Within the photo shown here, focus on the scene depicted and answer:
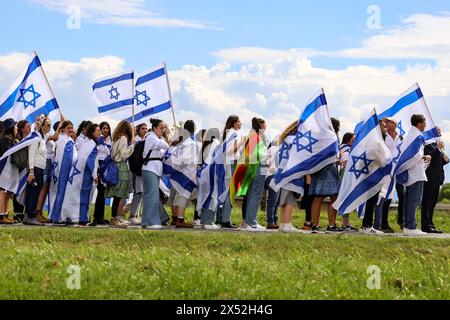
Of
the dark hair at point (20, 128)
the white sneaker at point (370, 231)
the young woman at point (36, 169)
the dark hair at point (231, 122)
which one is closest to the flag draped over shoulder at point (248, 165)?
the dark hair at point (231, 122)

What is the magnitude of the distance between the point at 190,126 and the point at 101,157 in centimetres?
187

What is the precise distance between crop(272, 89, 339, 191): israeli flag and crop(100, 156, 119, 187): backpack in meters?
2.96

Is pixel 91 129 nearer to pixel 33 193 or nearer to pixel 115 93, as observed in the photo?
pixel 33 193

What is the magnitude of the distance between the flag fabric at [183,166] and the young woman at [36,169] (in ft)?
7.35

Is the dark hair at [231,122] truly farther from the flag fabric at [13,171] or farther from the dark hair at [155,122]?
the flag fabric at [13,171]

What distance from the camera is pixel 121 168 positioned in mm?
18484

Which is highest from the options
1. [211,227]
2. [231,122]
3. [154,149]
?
[231,122]

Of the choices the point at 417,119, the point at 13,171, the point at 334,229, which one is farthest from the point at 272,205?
the point at 13,171

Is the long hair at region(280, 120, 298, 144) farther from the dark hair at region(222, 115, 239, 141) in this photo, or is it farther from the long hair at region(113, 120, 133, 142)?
the long hair at region(113, 120, 133, 142)

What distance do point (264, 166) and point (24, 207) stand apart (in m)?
4.79

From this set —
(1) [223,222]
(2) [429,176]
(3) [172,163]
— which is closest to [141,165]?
(3) [172,163]

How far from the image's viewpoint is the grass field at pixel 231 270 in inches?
411

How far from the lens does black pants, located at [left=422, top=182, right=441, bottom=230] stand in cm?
1805
